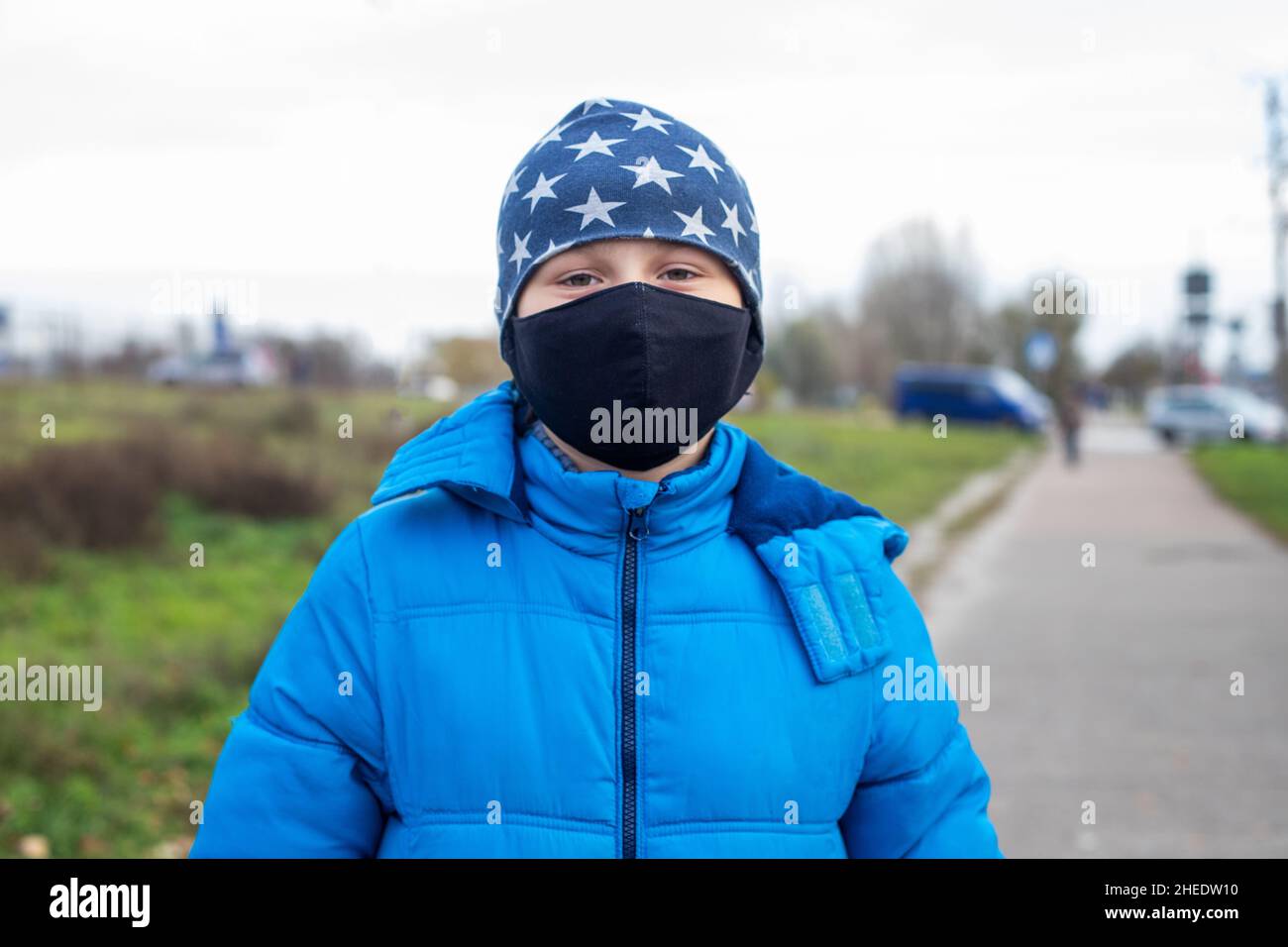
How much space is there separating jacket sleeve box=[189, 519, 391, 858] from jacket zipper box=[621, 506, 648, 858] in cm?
34

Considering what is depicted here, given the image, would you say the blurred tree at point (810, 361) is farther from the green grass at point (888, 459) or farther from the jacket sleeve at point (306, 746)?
the jacket sleeve at point (306, 746)

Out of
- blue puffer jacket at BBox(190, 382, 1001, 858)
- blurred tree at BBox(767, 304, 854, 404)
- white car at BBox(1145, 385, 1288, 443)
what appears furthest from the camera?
blurred tree at BBox(767, 304, 854, 404)

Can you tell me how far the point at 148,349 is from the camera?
2839 cm

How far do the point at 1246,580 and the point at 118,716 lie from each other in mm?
8806

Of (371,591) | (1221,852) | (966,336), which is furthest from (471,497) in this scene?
(966,336)

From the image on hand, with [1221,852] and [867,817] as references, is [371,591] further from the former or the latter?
[1221,852]

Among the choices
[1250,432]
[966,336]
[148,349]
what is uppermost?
[966,336]

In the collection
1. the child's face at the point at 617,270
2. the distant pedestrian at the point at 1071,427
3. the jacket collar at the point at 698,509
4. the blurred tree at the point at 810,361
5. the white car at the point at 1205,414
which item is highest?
the blurred tree at the point at 810,361

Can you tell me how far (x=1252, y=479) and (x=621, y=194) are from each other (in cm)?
2049

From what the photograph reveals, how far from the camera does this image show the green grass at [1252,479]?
15.8 meters

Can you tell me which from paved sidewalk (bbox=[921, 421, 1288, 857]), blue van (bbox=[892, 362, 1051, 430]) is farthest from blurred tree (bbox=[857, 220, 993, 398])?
paved sidewalk (bbox=[921, 421, 1288, 857])

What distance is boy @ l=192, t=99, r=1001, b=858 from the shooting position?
174cm

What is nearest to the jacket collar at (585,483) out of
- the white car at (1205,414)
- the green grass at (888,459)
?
the green grass at (888,459)

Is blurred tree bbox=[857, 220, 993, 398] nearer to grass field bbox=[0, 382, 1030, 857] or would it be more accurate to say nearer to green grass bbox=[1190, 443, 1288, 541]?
green grass bbox=[1190, 443, 1288, 541]
